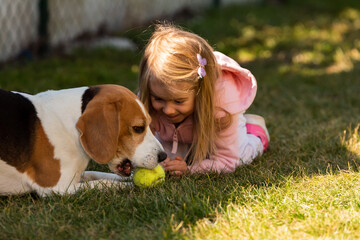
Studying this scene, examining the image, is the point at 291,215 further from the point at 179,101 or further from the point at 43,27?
the point at 43,27

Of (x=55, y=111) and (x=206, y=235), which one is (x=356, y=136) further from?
(x=55, y=111)

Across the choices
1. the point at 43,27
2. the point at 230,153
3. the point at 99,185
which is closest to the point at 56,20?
the point at 43,27

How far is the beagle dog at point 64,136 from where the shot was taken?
11.1 ft

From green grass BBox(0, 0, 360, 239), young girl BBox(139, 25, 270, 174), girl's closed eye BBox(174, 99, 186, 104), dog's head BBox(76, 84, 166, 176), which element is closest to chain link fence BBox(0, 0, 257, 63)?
green grass BBox(0, 0, 360, 239)

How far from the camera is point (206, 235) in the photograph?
2.89m

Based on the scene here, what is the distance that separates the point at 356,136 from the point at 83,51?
545cm

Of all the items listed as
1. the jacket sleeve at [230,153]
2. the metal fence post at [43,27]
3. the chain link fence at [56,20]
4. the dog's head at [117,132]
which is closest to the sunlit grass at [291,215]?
the jacket sleeve at [230,153]

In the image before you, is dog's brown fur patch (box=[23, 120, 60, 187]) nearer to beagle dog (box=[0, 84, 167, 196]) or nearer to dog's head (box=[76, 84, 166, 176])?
beagle dog (box=[0, 84, 167, 196])

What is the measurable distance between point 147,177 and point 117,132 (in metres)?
0.45

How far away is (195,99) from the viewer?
13.9 ft

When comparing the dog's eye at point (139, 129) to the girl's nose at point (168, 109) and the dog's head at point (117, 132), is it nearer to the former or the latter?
the dog's head at point (117, 132)

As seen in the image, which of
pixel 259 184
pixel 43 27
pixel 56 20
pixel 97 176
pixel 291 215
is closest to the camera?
pixel 291 215

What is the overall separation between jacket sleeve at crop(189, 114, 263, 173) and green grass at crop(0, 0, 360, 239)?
3.9 inches

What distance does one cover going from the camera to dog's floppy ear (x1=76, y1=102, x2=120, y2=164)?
3.35 metres
